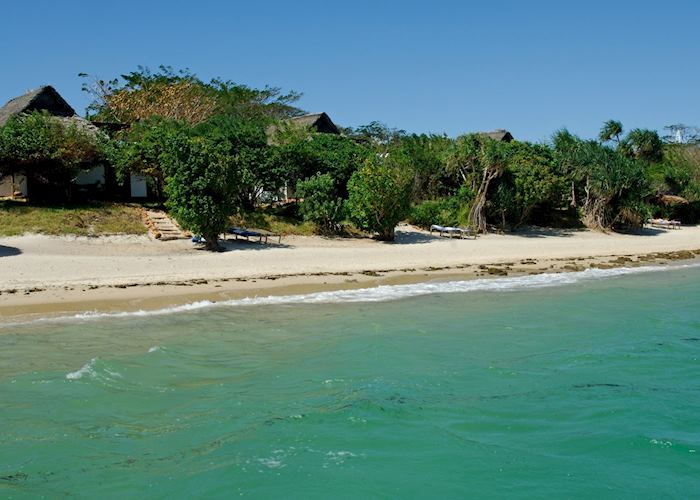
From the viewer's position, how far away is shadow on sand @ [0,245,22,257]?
17.9 metres

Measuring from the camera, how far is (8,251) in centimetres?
1825

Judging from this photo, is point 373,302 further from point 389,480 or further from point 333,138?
point 333,138

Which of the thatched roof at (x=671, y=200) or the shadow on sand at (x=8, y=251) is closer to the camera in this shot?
the shadow on sand at (x=8, y=251)

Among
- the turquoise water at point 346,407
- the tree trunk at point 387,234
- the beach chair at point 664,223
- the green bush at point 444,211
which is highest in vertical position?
the green bush at point 444,211

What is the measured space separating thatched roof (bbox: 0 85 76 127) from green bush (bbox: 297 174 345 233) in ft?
38.7

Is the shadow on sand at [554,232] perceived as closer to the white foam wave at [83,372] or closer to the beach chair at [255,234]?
the beach chair at [255,234]

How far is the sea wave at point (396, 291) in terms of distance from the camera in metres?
14.2

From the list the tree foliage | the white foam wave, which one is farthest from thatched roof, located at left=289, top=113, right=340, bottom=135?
the white foam wave

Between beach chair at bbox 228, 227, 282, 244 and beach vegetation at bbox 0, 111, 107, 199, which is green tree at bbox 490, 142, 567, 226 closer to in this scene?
beach chair at bbox 228, 227, 282, 244

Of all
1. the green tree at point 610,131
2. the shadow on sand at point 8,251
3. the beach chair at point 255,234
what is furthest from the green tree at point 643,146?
the shadow on sand at point 8,251

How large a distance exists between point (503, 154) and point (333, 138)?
722 centimetres

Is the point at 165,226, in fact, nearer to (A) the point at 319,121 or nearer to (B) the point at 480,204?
(B) the point at 480,204

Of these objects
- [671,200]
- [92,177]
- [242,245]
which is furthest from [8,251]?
[671,200]

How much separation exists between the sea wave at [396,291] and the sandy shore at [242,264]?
1.68 ft
